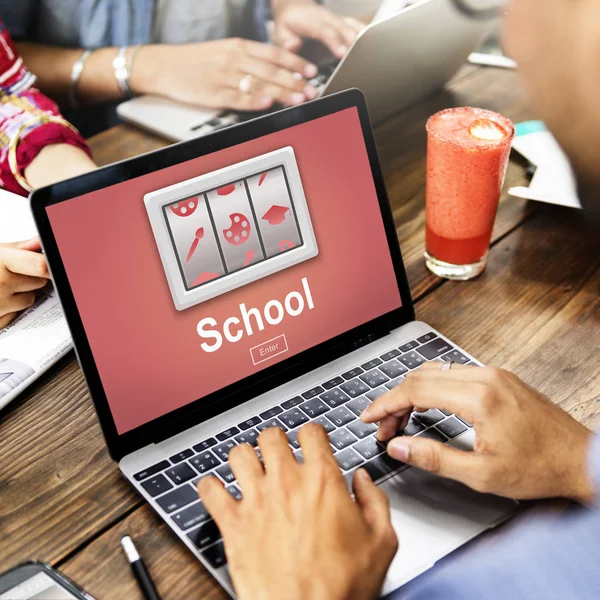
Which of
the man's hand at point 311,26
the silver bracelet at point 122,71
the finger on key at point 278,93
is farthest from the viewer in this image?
the silver bracelet at point 122,71

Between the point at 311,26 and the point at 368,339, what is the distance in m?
0.97

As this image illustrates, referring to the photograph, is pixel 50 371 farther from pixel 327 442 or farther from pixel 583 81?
pixel 583 81

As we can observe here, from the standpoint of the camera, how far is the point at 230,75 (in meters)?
1.27

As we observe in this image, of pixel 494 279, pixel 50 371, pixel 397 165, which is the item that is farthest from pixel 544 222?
pixel 50 371

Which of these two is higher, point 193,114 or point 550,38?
point 550,38

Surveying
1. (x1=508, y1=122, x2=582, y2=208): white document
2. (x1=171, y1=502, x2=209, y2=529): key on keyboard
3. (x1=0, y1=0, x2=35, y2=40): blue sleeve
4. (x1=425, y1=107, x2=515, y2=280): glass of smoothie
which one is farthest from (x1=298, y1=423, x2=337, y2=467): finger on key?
(x1=0, y1=0, x2=35, y2=40): blue sleeve

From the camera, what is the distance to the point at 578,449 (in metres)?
0.58

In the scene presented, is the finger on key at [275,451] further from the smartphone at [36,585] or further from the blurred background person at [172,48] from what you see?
the blurred background person at [172,48]

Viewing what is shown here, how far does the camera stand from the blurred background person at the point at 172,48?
1226 mm

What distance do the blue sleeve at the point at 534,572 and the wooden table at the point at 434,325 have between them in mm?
A: 185

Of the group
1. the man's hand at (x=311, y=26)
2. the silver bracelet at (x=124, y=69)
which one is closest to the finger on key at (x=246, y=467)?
the man's hand at (x=311, y=26)

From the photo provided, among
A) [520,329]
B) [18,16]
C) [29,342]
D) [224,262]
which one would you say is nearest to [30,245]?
[29,342]

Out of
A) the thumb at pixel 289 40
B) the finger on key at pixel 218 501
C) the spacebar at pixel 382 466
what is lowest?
the spacebar at pixel 382 466

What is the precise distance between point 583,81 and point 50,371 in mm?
609
